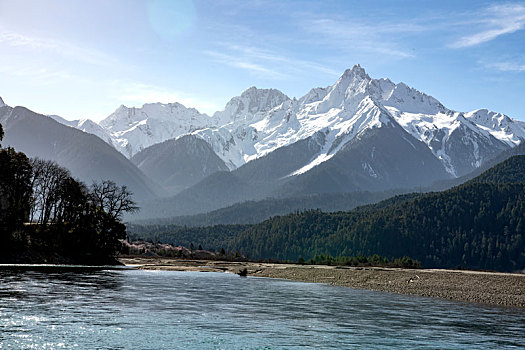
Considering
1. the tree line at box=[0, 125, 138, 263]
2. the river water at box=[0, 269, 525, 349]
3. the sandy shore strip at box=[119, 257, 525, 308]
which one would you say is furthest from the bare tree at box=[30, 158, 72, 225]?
the river water at box=[0, 269, 525, 349]

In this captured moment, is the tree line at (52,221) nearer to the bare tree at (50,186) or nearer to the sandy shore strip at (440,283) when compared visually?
the bare tree at (50,186)

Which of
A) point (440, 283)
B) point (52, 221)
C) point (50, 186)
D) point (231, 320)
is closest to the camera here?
point (231, 320)

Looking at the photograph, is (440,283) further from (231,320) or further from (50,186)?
(50,186)

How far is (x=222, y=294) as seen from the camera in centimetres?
7862

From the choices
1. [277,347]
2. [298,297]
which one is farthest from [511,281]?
[277,347]

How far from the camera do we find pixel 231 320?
5278 centimetres

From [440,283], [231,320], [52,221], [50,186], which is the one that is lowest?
[231,320]

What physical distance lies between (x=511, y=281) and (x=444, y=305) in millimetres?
21002

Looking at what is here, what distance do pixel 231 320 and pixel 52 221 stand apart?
108538 millimetres

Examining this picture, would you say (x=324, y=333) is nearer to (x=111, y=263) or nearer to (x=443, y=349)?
(x=443, y=349)

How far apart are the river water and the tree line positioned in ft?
150

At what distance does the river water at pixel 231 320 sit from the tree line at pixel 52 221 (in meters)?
45.8

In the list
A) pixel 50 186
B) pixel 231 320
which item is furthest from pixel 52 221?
pixel 231 320

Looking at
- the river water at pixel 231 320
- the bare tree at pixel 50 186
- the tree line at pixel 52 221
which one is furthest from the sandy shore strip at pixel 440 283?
the bare tree at pixel 50 186
